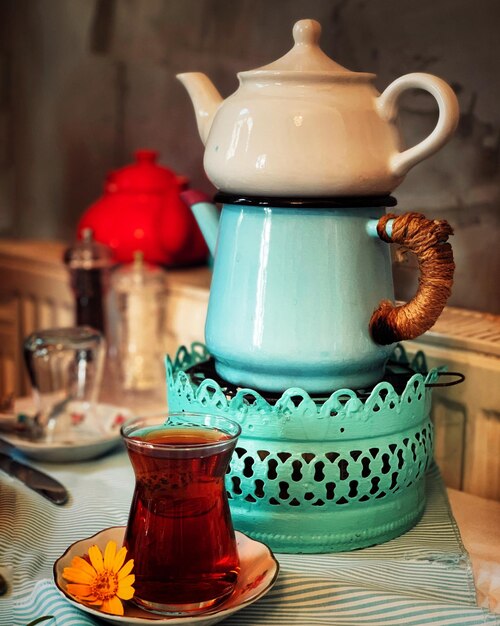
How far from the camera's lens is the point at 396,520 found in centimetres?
72

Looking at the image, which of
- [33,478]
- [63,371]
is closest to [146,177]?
[63,371]

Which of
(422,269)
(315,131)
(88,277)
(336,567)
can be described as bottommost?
(336,567)

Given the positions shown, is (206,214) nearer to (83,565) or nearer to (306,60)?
(306,60)

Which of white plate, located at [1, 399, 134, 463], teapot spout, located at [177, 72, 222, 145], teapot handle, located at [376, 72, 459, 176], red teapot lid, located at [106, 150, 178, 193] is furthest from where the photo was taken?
red teapot lid, located at [106, 150, 178, 193]

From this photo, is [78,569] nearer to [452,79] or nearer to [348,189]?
[348,189]

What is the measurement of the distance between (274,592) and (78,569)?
0.47 feet

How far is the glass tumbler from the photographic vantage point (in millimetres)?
1014

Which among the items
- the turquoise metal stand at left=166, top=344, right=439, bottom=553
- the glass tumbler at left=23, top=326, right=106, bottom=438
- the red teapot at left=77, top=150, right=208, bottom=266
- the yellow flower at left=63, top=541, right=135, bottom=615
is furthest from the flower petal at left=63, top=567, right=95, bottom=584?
the red teapot at left=77, top=150, right=208, bottom=266

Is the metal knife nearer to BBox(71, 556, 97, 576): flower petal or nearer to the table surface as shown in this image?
the table surface

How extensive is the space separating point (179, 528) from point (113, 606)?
0.22 ft

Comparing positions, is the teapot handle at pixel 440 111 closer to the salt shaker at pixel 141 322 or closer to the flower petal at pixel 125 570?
the flower petal at pixel 125 570

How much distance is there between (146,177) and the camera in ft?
4.23

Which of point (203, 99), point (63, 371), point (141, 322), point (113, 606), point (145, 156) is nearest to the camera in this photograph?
point (113, 606)

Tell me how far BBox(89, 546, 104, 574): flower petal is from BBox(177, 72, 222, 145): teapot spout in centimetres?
38
